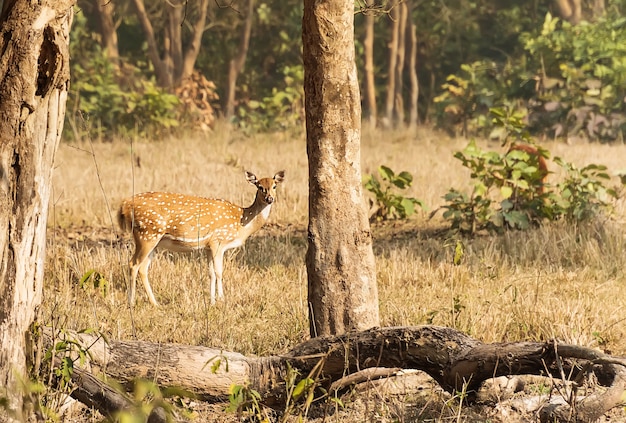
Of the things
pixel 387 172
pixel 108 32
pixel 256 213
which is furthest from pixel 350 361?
pixel 108 32

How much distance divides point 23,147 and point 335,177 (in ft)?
6.57

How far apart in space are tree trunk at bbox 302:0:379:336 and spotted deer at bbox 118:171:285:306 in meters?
2.36

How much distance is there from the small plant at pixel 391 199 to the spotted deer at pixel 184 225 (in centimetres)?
270

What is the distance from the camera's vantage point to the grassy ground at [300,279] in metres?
7.58

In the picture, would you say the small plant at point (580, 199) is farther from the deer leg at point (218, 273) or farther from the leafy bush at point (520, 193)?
the deer leg at point (218, 273)

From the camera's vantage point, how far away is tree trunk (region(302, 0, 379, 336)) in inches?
261

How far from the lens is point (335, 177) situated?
6641 millimetres

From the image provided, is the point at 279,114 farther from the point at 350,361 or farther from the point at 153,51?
the point at 350,361

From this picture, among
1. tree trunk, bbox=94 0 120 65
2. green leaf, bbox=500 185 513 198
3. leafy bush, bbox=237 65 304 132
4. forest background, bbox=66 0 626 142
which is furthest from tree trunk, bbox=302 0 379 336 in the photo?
tree trunk, bbox=94 0 120 65

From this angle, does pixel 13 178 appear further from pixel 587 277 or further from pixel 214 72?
pixel 214 72

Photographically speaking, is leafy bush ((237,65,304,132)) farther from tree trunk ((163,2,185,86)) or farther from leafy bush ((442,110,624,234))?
leafy bush ((442,110,624,234))

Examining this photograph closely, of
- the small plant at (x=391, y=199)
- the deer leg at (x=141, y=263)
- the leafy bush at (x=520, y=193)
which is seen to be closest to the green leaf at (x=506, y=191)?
the leafy bush at (x=520, y=193)

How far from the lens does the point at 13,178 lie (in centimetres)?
541

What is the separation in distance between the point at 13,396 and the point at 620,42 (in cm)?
2063
